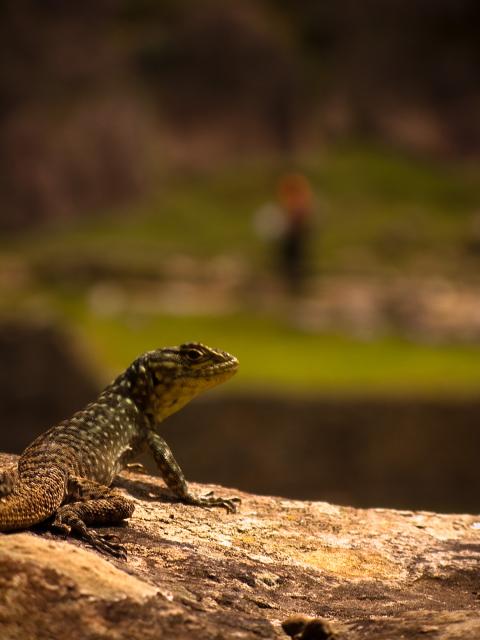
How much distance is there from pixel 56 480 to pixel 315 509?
4.62 ft

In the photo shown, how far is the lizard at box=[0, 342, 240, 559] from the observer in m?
3.84

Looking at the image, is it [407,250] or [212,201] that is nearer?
[407,250]

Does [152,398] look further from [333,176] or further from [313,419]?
[333,176]

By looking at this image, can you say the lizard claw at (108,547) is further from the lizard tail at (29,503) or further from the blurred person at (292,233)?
the blurred person at (292,233)

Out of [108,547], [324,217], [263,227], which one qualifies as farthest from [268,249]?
[108,547]

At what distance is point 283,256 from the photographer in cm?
1748

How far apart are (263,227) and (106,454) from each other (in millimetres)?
13846

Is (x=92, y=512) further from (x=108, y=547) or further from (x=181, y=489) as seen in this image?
(x=181, y=489)

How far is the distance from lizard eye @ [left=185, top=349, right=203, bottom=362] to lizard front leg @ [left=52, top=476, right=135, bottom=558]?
973 millimetres

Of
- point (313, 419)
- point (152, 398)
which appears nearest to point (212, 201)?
point (313, 419)

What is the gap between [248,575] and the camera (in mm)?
3977

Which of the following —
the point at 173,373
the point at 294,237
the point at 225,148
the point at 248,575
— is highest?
the point at 225,148

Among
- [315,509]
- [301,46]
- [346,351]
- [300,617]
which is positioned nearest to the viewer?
[300,617]

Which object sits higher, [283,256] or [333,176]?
[333,176]
